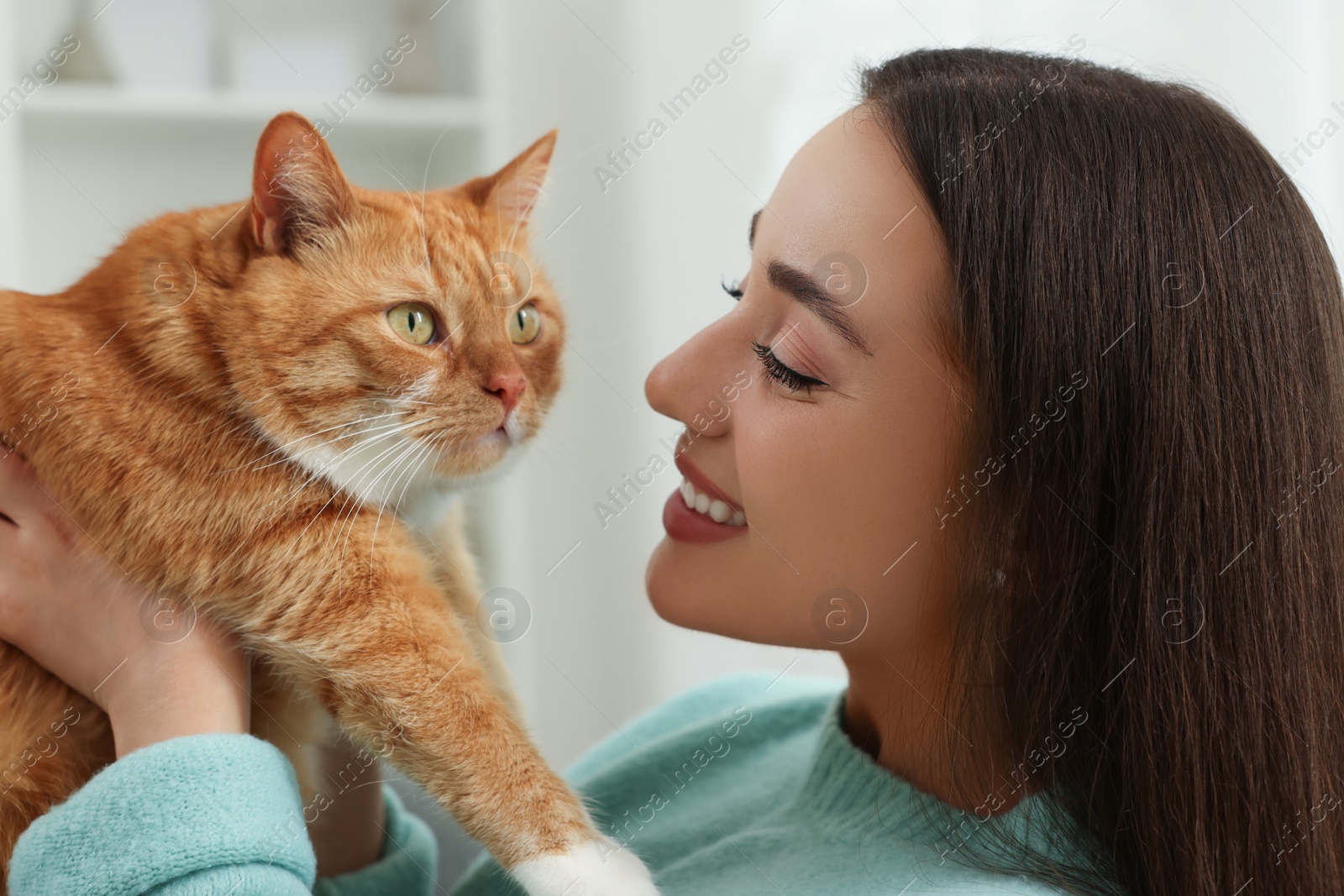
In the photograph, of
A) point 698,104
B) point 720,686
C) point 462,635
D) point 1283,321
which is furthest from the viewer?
point 698,104

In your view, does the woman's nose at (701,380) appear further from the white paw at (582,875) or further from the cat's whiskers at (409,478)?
the white paw at (582,875)

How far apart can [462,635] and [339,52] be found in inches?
76.3

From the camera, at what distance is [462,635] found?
1041 millimetres

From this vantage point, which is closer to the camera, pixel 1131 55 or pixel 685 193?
pixel 1131 55

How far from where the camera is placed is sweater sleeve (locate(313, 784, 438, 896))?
1.24 m

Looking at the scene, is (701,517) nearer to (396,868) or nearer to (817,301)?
(817,301)

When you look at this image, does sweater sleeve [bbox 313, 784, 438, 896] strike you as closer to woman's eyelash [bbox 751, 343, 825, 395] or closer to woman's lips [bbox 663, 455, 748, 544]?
woman's lips [bbox 663, 455, 748, 544]

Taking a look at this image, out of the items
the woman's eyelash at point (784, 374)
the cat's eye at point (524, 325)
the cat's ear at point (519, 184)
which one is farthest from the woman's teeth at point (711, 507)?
the cat's ear at point (519, 184)

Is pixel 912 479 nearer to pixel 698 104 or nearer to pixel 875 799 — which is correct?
pixel 875 799

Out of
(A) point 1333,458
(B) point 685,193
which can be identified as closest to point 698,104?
(B) point 685,193

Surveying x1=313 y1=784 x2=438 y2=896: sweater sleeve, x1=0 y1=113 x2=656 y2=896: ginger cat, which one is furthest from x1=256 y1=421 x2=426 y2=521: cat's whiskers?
x1=313 y1=784 x2=438 y2=896: sweater sleeve

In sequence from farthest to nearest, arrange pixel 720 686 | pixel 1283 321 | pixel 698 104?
pixel 698 104
pixel 720 686
pixel 1283 321

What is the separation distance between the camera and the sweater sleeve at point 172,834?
837mm

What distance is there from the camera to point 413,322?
3.61 feet
